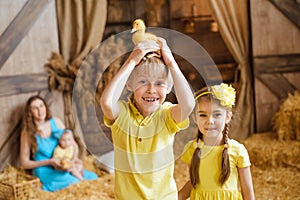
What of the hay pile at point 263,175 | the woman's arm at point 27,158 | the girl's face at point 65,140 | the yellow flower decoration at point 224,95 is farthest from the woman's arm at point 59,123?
the yellow flower decoration at point 224,95

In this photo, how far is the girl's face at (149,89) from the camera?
1.59 metres

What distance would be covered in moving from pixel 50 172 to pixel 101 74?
1.02 meters

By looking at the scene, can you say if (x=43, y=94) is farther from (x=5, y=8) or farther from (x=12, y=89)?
(x=5, y=8)

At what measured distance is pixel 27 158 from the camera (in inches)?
150

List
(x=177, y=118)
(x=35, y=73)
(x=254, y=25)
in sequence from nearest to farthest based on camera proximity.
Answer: (x=177, y=118)
(x=35, y=73)
(x=254, y=25)

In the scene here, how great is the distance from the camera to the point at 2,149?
3.87m

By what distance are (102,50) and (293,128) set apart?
1.95 metres

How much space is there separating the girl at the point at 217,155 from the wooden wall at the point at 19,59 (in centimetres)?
230

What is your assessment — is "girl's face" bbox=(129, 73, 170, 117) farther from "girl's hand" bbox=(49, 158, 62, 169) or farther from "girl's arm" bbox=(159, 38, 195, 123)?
"girl's hand" bbox=(49, 158, 62, 169)

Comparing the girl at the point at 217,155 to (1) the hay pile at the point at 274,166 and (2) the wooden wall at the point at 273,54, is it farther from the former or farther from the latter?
(2) the wooden wall at the point at 273,54

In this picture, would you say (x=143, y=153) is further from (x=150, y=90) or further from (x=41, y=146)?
(x=41, y=146)

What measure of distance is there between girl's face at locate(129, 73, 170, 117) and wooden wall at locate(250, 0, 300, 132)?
318 cm

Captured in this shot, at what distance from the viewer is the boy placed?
1557 millimetres

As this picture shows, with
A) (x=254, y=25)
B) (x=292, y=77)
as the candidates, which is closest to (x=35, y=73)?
(x=254, y=25)
